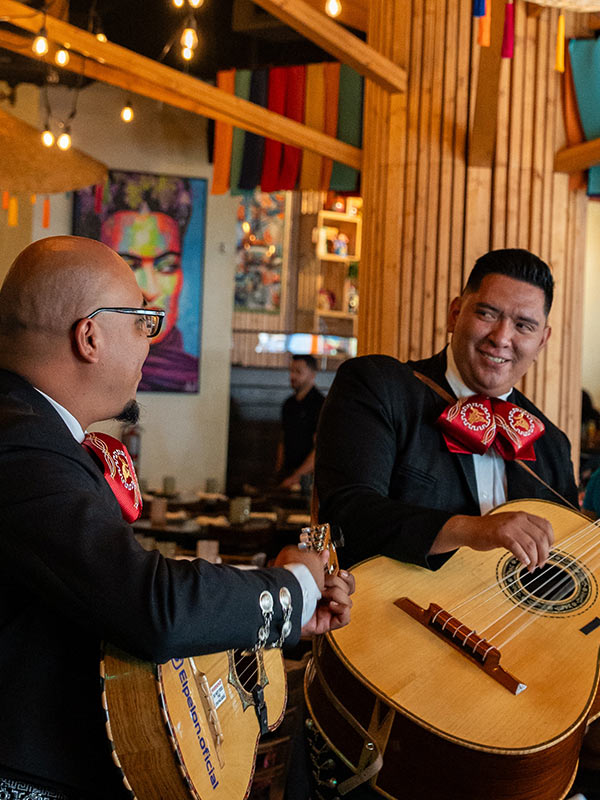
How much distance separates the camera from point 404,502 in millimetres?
2283

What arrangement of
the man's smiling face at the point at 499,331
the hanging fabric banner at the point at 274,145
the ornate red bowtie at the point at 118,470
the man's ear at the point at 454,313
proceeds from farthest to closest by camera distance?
the hanging fabric banner at the point at 274,145
the man's ear at the point at 454,313
the man's smiling face at the point at 499,331
the ornate red bowtie at the point at 118,470

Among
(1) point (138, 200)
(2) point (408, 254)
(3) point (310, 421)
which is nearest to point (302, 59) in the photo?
(1) point (138, 200)

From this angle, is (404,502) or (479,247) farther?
(479,247)

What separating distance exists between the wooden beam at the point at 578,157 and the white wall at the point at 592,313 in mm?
8672

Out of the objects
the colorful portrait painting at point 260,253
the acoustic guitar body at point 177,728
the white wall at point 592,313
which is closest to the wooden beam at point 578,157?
the acoustic guitar body at point 177,728

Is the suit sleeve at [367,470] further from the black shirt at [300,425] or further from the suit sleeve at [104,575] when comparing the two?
the black shirt at [300,425]

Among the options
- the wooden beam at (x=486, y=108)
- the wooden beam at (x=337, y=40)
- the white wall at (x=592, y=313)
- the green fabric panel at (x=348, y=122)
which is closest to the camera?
the wooden beam at (x=337, y=40)

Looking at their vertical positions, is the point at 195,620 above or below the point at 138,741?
above

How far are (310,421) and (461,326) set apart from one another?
488cm

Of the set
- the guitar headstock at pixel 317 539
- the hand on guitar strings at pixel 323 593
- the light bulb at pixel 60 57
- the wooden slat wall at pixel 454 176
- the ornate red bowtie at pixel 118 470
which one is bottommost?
the hand on guitar strings at pixel 323 593

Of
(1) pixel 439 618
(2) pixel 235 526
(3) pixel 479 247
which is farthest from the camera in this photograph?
(2) pixel 235 526

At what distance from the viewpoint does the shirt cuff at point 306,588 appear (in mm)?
1394

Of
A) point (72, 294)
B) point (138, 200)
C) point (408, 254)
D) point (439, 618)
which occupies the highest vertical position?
point (138, 200)

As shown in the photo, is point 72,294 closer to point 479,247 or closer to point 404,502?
point 404,502
